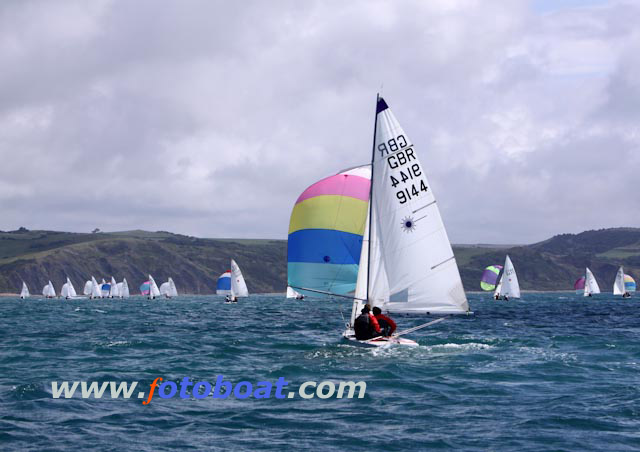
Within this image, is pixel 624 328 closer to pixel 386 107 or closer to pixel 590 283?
pixel 386 107

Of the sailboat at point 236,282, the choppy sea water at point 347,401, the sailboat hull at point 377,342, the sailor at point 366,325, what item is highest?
the sailboat at point 236,282

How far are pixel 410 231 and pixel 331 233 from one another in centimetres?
396

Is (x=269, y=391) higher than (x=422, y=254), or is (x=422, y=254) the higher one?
(x=422, y=254)

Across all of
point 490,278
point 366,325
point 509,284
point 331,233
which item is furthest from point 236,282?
point 366,325

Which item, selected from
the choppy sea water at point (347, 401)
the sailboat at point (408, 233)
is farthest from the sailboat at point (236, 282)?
the sailboat at point (408, 233)

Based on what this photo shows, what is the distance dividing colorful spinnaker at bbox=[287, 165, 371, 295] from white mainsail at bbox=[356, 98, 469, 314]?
7.36ft

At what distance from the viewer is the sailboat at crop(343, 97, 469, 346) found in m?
23.4

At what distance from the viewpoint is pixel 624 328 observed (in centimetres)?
4091

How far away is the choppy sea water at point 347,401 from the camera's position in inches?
517

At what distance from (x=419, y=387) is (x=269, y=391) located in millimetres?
3832

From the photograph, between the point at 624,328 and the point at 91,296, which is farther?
the point at 91,296

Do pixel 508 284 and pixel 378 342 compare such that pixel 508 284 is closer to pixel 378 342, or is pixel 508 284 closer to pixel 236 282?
pixel 236 282

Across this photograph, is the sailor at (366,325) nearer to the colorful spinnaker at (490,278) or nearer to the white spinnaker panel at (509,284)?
the white spinnaker panel at (509,284)

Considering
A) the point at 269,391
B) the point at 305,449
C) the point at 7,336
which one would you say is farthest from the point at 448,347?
the point at 7,336
